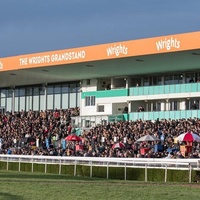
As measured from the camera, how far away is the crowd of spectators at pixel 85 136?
34250 mm

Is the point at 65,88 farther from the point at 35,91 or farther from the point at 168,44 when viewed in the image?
the point at 168,44

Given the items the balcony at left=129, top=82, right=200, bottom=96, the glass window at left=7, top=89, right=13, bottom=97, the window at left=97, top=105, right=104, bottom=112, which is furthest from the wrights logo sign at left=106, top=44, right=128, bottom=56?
the glass window at left=7, top=89, right=13, bottom=97

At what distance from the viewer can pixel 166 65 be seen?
40.6 metres

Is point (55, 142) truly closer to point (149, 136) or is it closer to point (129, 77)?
point (129, 77)

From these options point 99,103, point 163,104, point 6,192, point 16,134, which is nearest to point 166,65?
point 163,104

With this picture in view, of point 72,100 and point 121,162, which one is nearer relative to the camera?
point 121,162

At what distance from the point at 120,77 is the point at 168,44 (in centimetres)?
1069

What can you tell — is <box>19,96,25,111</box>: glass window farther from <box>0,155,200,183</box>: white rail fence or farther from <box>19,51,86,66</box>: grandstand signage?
<box>0,155,200,183</box>: white rail fence

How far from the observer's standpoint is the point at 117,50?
3922 cm

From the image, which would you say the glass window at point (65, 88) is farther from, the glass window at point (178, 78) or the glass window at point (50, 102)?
the glass window at point (178, 78)

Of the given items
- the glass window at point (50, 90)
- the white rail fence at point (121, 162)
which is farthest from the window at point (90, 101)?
the white rail fence at point (121, 162)

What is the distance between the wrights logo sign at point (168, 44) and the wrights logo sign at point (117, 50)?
2.48 meters

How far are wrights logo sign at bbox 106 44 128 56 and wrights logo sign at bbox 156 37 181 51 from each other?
2.48 meters

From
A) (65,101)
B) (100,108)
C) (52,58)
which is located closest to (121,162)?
(52,58)
